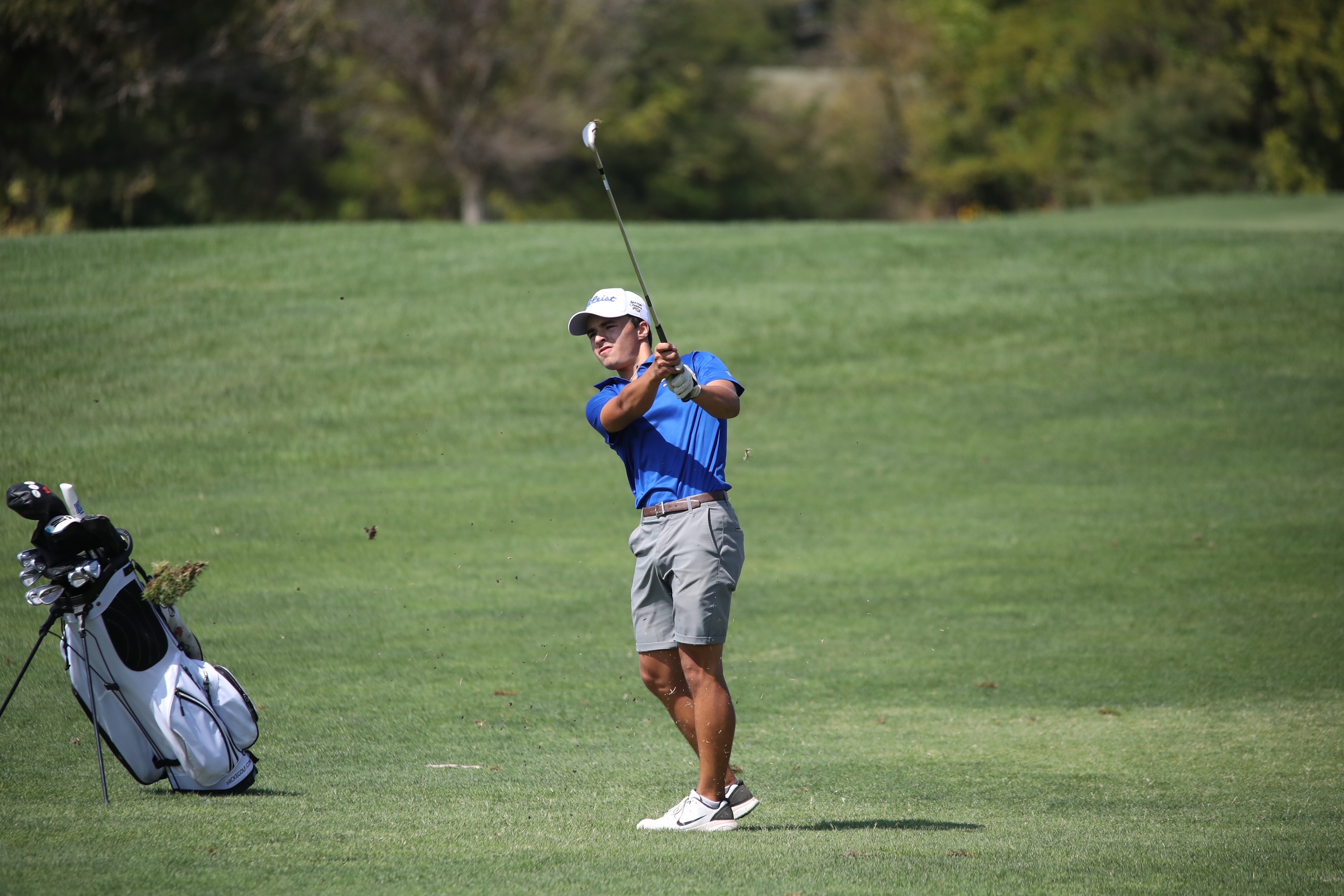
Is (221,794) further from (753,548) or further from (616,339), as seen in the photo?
(753,548)

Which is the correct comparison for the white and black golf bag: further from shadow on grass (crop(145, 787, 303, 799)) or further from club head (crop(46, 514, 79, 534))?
club head (crop(46, 514, 79, 534))

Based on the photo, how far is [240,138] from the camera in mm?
38844

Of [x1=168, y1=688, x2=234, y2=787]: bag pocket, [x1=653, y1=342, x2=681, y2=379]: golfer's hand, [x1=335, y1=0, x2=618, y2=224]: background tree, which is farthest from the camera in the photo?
[x1=335, y1=0, x2=618, y2=224]: background tree

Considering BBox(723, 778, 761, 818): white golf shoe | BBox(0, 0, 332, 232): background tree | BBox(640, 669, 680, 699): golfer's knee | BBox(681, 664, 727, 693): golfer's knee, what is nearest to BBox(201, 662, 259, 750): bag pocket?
BBox(640, 669, 680, 699): golfer's knee

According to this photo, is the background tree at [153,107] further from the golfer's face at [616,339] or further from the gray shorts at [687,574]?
the gray shorts at [687,574]

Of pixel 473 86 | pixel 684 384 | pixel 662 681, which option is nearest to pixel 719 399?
pixel 684 384

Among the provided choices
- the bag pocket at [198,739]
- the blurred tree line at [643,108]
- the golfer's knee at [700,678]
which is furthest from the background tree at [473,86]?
the golfer's knee at [700,678]

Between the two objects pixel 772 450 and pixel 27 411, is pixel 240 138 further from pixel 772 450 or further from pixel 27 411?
pixel 772 450

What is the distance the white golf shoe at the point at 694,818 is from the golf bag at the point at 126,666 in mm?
1914

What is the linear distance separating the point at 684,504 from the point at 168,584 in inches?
90.1

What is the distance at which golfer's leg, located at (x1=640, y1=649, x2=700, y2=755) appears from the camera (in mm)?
5789

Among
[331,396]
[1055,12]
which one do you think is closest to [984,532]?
[331,396]

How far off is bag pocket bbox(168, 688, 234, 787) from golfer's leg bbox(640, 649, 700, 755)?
6.13 ft

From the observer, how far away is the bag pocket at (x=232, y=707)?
20.1ft
